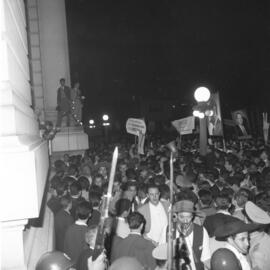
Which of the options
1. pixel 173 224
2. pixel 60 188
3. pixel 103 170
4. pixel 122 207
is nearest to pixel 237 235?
pixel 173 224

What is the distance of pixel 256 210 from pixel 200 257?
992 mm

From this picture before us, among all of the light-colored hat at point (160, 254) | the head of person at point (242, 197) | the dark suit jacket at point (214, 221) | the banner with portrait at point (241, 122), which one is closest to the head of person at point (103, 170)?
the head of person at point (242, 197)

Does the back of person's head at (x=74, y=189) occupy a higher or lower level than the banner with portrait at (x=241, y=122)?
lower

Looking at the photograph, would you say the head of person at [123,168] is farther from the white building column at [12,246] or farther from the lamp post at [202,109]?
the white building column at [12,246]

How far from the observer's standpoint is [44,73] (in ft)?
52.5

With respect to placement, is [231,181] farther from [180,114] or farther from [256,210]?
[180,114]

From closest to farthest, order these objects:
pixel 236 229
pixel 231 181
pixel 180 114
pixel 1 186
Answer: pixel 1 186
pixel 236 229
pixel 231 181
pixel 180 114

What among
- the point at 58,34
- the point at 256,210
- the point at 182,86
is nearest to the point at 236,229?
the point at 256,210

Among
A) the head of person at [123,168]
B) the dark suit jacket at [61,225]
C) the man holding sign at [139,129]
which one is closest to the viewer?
the dark suit jacket at [61,225]

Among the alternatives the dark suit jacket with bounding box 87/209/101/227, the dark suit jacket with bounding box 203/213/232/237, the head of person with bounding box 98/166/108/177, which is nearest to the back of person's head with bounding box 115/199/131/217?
the dark suit jacket with bounding box 87/209/101/227

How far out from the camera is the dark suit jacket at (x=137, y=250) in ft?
15.4

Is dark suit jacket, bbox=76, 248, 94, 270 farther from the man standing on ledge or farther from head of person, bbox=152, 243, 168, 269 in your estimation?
the man standing on ledge

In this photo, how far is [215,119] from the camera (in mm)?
15219

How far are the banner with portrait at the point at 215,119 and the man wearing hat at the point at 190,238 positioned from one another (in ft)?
32.8
